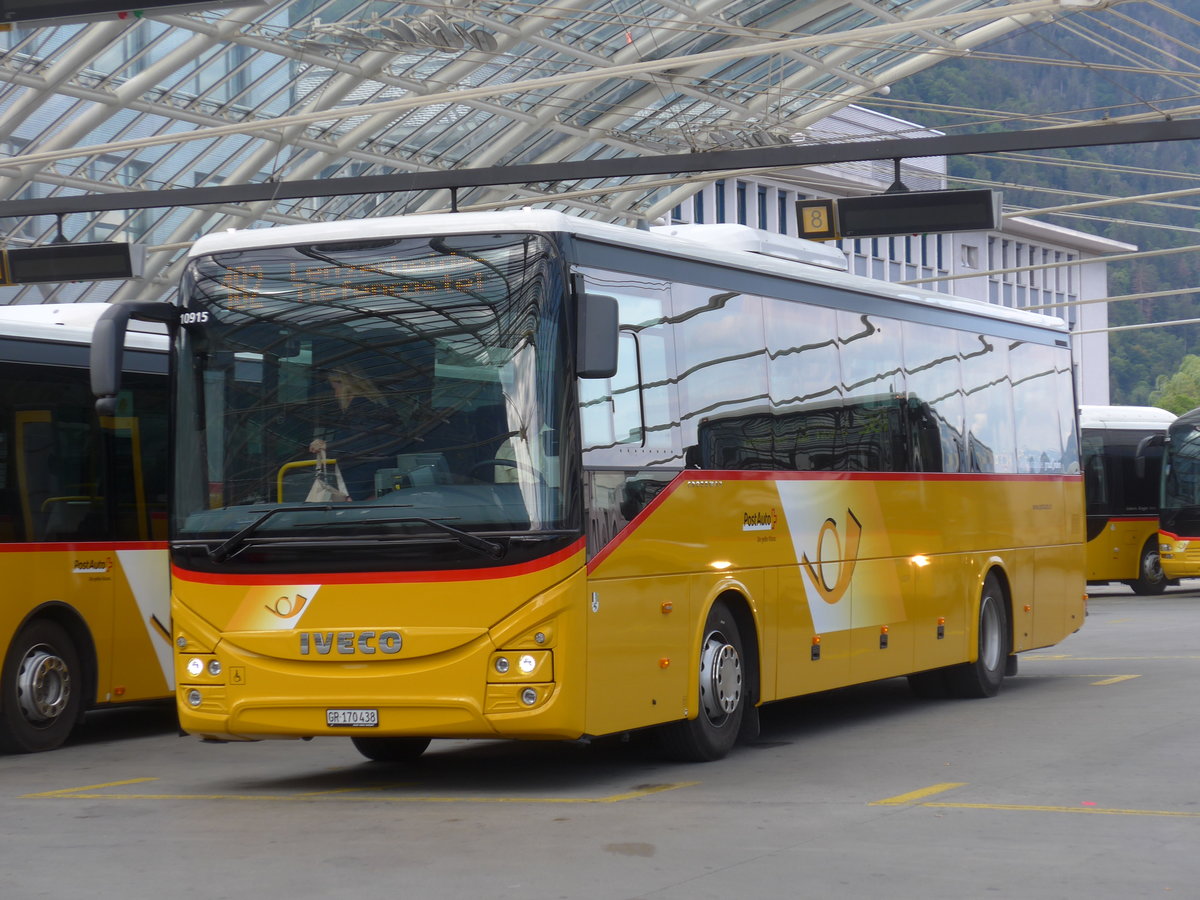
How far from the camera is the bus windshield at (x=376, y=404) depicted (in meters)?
10.3

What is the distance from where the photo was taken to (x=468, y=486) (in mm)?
10336

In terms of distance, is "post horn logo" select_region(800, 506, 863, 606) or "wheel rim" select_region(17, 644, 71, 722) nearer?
"post horn logo" select_region(800, 506, 863, 606)

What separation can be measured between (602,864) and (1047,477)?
11.1m

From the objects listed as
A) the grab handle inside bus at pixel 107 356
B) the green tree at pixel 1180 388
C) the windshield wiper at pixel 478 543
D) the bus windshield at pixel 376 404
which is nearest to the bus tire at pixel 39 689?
the bus windshield at pixel 376 404

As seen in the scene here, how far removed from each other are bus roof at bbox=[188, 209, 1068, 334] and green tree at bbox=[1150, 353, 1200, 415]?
105m

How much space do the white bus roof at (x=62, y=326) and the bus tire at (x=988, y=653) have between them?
7.47 metres

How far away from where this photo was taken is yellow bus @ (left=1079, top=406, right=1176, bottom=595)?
37.3 m

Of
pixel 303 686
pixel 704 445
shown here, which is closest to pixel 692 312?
pixel 704 445

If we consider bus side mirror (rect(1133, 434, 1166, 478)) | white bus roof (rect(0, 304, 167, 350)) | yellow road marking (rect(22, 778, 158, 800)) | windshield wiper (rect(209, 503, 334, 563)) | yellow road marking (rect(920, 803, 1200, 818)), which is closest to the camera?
yellow road marking (rect(920, 803, 1200, 818))

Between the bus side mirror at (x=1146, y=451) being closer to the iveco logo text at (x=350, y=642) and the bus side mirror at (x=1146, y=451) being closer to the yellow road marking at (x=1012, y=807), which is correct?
the yellow road marking at (x=1012, y=807)

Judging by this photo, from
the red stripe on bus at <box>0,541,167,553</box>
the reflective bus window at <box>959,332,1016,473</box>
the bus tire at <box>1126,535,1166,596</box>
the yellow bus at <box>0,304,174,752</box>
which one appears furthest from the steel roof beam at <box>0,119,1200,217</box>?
the bus tire at <box>1126,535,1166,596</box>

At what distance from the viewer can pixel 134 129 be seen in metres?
33.9

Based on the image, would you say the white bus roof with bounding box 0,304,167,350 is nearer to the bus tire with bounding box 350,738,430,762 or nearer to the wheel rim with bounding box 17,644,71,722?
the wheel rim with bounding box 17,644,71,722

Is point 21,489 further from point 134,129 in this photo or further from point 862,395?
point 134,129
